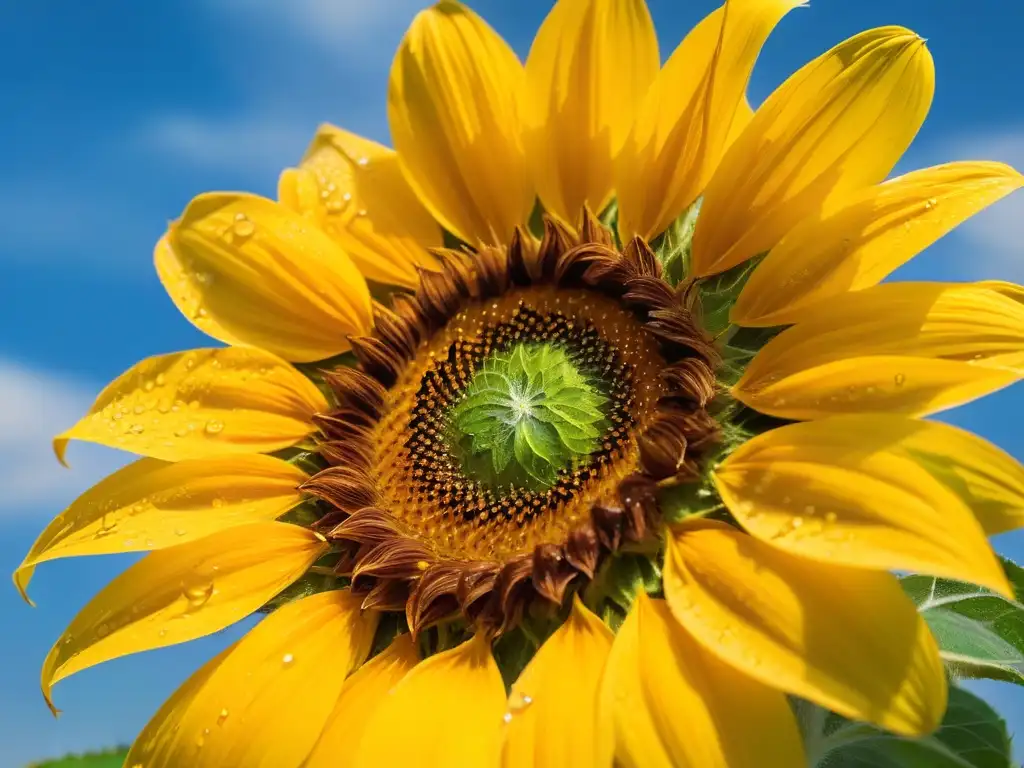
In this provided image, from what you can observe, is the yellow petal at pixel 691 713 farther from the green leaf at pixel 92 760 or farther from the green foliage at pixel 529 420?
the green leaf at pixel 92 760

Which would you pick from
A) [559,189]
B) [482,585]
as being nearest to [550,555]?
[482,585]

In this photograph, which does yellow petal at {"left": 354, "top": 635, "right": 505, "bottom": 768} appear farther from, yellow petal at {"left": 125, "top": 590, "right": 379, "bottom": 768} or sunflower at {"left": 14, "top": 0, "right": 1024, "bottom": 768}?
yellow petal at {"left": 125, "top": 590, "right": 379, "bottom": 768}

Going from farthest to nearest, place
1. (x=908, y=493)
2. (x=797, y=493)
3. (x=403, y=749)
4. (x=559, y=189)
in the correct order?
1. (x=559, y=189)
2. (x=403, y=749)
3. (x=797, y=493)
4. (x=908, y=493)

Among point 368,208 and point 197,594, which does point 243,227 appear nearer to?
point 368,208

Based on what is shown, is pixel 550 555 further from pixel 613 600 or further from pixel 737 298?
pixel 737 298

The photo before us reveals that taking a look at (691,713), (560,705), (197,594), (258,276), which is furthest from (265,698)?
(258,276)

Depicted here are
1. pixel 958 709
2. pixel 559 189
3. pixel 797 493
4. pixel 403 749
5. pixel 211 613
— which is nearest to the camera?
pixel 797 493

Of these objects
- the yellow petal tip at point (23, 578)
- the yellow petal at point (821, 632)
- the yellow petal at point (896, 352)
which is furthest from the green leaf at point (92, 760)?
the yellow petal at point (896, 352)
